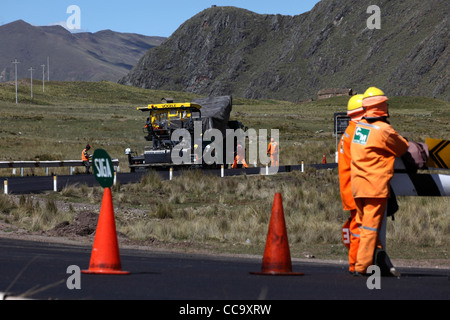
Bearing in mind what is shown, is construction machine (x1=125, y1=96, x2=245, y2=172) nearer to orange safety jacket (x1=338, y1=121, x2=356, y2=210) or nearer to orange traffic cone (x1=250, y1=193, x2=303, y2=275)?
orange safety jacket (x1=338, y1=121, x2=356, y2=210)

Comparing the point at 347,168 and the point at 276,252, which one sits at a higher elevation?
the point at 347,168

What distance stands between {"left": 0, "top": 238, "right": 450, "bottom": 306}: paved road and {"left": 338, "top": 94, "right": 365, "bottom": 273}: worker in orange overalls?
1.05 feet

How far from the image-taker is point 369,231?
808 centimetres

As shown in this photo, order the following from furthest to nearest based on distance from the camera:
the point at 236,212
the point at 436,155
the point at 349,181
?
the point at 236,212 < the point at 436,155 < the point at 349,181

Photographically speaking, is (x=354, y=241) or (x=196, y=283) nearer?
(x=196, y=283)

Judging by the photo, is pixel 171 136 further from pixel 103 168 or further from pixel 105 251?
pixel 105 251

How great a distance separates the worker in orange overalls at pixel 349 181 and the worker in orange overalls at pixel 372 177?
0.74ft

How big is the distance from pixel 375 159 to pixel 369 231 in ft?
2.33

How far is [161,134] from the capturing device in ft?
117

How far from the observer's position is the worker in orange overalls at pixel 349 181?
27.7ft

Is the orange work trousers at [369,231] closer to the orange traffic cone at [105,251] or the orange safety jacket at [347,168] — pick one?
the orange safety jacket at [347,168]

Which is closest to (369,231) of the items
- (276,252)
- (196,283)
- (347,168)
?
(347,168)
